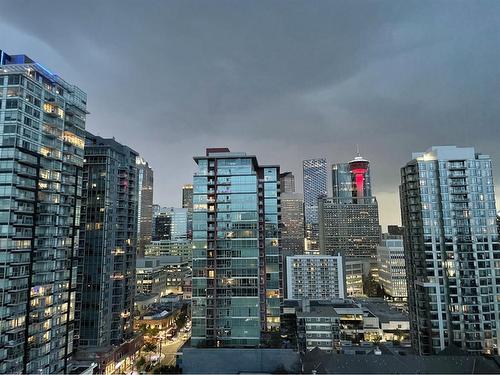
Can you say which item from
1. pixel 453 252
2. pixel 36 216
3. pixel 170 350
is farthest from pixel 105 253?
pixel 453 252

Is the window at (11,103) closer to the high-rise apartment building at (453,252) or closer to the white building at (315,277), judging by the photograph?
the high-rise apartment building at (453,252)

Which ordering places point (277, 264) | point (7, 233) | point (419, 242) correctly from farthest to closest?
point (277, 264), point (419, 242), point (7, 233)

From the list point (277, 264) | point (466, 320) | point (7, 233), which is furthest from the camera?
point (277, 264)

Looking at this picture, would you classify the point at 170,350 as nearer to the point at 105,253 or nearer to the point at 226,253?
the point at 105,253

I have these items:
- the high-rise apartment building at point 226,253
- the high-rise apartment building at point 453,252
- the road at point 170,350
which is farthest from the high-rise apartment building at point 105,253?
the high-rise apartment building at point 453,252

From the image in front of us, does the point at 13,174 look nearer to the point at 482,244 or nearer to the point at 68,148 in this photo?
the point at 68,148

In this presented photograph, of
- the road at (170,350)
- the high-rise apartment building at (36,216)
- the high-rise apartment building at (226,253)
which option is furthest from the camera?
the road at (170,350)

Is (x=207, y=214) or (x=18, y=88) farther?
(x=207, y=214)

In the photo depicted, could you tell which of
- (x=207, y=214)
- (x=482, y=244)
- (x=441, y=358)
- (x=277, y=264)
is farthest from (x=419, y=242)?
(x=207, y=214)
